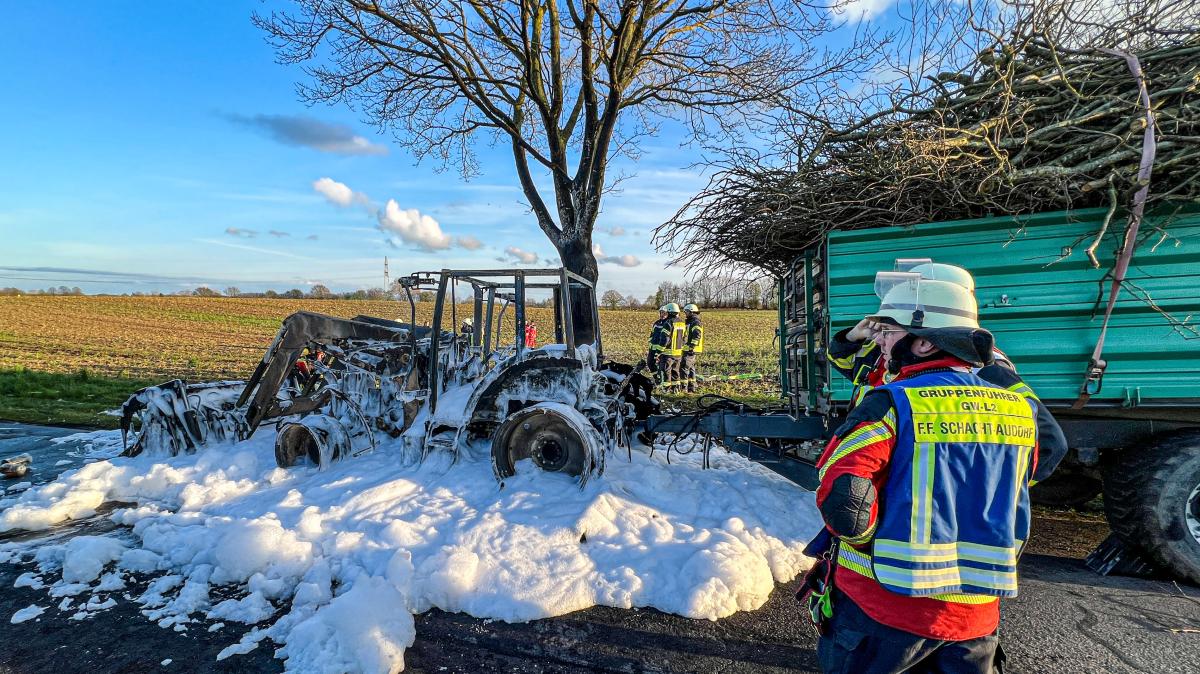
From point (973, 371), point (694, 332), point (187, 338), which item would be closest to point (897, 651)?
point (973, 371)

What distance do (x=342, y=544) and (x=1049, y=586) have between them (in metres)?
4.61

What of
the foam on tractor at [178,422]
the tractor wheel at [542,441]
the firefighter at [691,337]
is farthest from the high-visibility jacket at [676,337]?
the foam on tractor at [178,422]

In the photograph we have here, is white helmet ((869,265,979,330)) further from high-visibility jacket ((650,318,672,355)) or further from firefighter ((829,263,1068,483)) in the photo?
high-visibility jacket ((650,318,672,355))

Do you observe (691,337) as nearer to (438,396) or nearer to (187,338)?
(438,396)

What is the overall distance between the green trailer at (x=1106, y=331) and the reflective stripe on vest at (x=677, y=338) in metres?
7.64

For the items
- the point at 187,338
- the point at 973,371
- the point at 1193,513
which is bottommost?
the point at 187,338

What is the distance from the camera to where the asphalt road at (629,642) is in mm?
2889

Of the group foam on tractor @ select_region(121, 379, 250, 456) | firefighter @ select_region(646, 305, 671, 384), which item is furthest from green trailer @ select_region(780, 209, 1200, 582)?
firefighter @ select_region(646, 305, 671, 384)

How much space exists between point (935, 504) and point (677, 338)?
10.4 metres

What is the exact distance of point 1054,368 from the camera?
4.03 metres

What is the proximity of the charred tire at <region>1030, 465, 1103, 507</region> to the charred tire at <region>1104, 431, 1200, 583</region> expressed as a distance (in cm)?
118

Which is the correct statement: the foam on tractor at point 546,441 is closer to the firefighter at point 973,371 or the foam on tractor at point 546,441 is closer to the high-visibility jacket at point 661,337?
the firefighter at point 973,371

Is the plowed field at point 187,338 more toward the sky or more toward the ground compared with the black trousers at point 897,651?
more toward the ground

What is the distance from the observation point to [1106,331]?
156 inches
